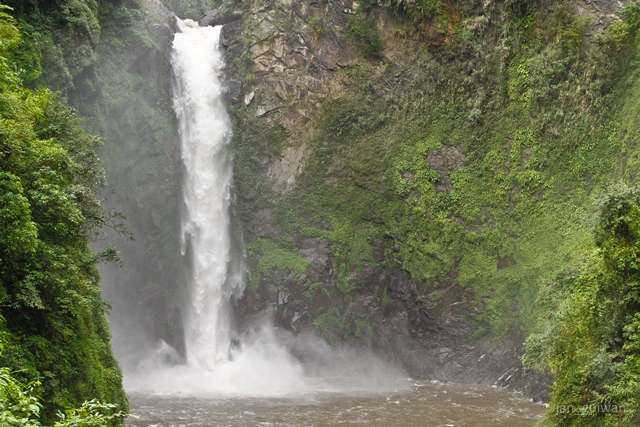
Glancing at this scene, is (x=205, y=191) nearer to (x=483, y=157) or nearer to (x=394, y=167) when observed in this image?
(x=394, y=167)

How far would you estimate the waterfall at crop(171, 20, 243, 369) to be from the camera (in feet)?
87.4

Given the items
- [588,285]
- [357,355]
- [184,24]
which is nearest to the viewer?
[588,285]

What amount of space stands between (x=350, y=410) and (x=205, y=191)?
13680mm

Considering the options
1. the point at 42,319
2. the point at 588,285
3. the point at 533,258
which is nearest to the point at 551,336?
the point at 588,285

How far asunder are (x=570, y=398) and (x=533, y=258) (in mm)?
12041

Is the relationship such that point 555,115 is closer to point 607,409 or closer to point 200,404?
point 607,409

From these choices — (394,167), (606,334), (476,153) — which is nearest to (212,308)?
(394,167)

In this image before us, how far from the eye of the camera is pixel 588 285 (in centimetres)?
1305

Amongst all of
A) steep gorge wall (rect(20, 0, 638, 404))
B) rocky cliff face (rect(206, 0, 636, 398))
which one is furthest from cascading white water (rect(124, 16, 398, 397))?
rocky cliff face (rect(206, 0, 636, 398))

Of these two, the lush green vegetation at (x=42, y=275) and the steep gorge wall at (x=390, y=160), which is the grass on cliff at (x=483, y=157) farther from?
the lush green vegetation at (x=42, y=275)

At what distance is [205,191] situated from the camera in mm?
28250

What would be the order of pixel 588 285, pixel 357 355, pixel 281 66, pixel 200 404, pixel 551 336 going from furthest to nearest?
pixel 281 66 → pixel 357 355 → pixel 200 404 → pixel 551 336 → pixel 588 285

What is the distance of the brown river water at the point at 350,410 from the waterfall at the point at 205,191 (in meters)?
5.65

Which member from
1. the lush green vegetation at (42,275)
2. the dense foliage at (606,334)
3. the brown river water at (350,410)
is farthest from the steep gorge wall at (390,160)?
the lush green vegetation at (42,275)
